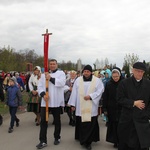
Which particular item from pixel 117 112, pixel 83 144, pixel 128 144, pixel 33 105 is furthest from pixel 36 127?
pixel 128 144

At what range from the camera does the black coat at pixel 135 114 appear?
4.47 m

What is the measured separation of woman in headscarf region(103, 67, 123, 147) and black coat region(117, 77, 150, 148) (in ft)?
4.66

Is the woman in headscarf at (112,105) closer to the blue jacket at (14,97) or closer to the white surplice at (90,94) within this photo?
the white surplice at (90,94)

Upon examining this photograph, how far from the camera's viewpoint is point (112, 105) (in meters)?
6.19

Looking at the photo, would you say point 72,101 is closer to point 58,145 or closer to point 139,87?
point 58,145

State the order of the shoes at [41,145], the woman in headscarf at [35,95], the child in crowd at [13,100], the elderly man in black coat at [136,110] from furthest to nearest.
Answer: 1. the woman in headscarf at [35,95]
2. the child in crowd at [13,100]
3. the shoes at [41,145]
4. the elderly man in black coat at [136,110]

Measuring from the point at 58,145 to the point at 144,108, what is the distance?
259 centimetres

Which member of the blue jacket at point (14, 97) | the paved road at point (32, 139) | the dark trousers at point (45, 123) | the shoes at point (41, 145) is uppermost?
the blue jacket at point (14, 97)

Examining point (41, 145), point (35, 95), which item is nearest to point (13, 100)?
point (35, 95)

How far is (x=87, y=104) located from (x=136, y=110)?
6.55ft

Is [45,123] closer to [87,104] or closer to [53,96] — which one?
[53,96]

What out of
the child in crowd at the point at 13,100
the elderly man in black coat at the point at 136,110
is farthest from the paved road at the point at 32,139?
the elderly man in black coat at the point at 136,110

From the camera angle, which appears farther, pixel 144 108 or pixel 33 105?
pixel 33 105

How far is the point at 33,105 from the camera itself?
8.60 metres
